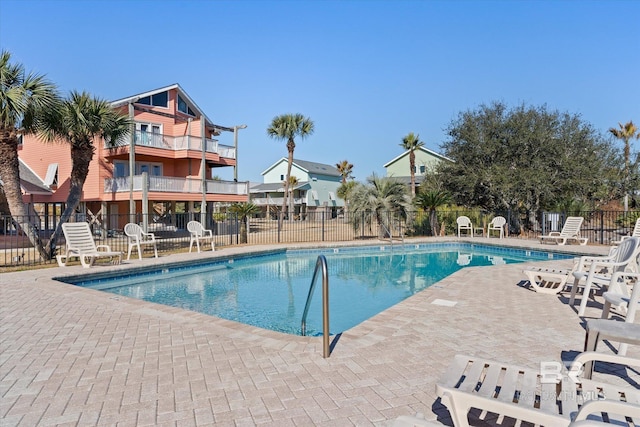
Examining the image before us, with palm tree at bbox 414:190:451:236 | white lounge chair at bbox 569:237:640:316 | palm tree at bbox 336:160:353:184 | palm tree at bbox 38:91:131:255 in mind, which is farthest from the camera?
palm tree at bbox 336:160:353:184

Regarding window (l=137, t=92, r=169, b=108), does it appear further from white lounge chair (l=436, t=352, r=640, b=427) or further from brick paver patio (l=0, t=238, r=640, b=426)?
white lounge chair (l=436, t=352, r=640, b=427)

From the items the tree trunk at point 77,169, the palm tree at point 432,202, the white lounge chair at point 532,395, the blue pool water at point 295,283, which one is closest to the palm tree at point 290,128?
the palm tree at point 432,202

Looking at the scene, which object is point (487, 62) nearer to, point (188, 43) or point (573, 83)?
point (573, 83)

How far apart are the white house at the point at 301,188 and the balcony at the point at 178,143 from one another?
2136 cm

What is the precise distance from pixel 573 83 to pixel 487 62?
387 centimetres

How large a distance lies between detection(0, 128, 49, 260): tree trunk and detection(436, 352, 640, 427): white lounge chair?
41.7 ft

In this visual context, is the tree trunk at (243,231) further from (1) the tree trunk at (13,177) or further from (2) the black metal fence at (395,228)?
(1) the tree trunk at (13,177)

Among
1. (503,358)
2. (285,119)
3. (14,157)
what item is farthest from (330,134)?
(503,358)

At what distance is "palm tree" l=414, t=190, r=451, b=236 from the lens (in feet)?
64.0

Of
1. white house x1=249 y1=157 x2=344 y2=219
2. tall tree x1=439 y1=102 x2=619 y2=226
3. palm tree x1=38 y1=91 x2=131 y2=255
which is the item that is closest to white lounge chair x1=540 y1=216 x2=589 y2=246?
tall tree x1=439 y1=102 x2=619 y2=226

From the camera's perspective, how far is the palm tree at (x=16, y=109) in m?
10.5

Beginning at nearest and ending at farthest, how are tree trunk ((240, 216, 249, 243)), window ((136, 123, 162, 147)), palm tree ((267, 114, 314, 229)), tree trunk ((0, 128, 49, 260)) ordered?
tree trunk ((0, 128, 49, 260))
tree trunk ((240, 216, 249, 243))
window ((136, 123, 162, 147))
palm tree ((267, 114, 314, 229))

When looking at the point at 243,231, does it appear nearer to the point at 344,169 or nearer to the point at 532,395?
the point at 532,395

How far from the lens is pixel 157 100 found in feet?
76.3
